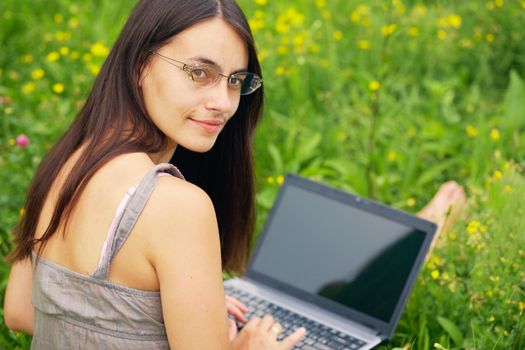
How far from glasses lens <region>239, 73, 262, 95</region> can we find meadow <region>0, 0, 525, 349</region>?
0.85m

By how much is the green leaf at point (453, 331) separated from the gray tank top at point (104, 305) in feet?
3.20

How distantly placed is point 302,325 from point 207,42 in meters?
1.02

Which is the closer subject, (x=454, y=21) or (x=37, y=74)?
(x=37, y=74)

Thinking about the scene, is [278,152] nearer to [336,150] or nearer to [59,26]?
[336,150]

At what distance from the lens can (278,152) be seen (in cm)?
340

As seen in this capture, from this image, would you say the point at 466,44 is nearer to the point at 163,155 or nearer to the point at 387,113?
the point at 387,113

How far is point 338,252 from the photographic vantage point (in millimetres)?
2400

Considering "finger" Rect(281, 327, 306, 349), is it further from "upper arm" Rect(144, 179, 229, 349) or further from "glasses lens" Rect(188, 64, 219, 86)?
"glasses lens" Rect(188, 64, 219, 86)

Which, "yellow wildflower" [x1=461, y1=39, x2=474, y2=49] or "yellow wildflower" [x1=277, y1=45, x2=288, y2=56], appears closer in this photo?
"yellow wildflower" [x1=277, y1=45, x2=288, y2=56]

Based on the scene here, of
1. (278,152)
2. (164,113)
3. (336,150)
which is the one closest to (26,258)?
(164,113)

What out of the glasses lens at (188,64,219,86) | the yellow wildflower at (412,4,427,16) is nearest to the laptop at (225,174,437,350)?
the glasses lens at (188,64,219,86)

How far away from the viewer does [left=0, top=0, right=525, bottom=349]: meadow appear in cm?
231

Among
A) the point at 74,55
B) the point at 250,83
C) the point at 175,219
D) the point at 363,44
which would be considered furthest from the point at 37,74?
the point at 175,219

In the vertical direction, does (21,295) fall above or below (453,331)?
below
